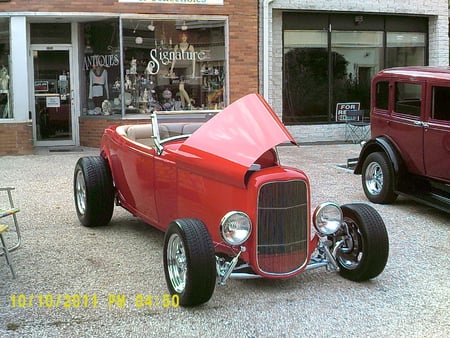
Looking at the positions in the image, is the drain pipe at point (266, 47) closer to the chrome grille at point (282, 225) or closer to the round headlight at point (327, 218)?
the round headlight at point (327, 218)

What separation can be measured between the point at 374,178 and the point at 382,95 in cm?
119

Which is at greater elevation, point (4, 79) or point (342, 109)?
point (4, 79)

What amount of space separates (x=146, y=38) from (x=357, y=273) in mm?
9748

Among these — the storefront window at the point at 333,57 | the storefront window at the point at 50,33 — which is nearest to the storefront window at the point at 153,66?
the storefront window at the point at 50,33

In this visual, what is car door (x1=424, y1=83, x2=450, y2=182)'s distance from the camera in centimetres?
728

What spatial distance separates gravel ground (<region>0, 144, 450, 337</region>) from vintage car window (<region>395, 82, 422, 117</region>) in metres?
1.58

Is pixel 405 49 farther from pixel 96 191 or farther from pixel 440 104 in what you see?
pixel 96 191

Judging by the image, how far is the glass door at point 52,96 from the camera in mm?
13898

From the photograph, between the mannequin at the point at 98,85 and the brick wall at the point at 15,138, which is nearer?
the brick wall at the point at 15,138

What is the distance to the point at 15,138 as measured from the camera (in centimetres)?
1277

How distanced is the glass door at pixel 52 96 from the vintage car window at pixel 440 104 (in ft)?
29.6

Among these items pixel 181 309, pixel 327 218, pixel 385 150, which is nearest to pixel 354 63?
pixel 385 150

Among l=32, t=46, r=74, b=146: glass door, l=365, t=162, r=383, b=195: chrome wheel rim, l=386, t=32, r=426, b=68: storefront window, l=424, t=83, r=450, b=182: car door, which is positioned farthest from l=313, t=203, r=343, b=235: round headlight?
l=386, t=32, r=426, b=68: storefront window

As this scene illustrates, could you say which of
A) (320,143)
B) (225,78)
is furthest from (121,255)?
(320,143)
